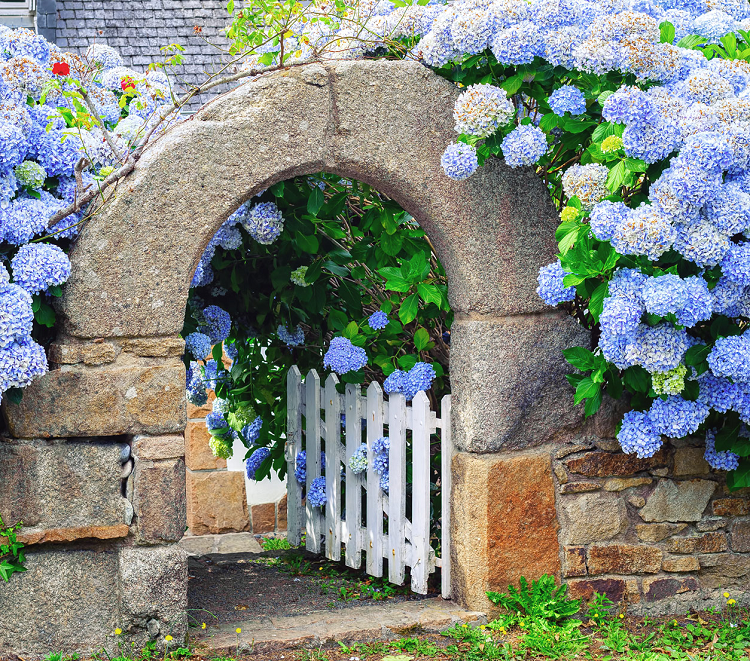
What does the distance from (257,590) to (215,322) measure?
134cm

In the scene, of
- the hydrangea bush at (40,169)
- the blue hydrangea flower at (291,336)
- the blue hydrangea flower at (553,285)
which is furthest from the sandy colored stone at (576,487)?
the hydrangea bush at (40,169)

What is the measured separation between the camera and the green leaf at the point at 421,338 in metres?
4.19

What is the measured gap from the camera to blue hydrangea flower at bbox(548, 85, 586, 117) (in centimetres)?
329

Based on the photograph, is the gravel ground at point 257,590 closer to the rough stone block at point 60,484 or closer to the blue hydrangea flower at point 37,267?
the rough stone block at point 60,484

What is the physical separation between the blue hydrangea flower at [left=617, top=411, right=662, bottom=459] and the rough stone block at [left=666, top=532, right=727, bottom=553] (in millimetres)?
581

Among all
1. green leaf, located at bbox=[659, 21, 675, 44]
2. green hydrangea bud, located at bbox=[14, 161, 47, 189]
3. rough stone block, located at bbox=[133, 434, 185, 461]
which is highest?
green leaf, located at bbox=[659, 21, 675, 44]

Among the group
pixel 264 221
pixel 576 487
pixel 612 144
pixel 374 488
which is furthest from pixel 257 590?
pixel 612 144

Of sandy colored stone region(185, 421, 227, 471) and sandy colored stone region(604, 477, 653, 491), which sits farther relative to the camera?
sandy colored stone region(185, 421, 227, 471)

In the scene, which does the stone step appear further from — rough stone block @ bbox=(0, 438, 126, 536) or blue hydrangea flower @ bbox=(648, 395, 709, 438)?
blue hydrangea flower @ bbox=(648, 395, 709, 438)

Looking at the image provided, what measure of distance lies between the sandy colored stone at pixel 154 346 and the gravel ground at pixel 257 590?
1213mm

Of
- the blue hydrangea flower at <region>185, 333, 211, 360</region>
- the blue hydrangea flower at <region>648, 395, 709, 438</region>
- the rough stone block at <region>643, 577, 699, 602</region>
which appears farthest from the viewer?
the blue hydrangea flower at <region>185, 333, 211, 360</region>

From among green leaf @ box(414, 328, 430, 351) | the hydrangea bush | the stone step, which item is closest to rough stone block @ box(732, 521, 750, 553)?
the stone step

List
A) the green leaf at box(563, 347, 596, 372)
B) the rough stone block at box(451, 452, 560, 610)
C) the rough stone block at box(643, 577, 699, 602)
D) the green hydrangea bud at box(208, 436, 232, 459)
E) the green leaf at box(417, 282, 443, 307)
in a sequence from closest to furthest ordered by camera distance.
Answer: the green leaf at box(563, 347, 596, 372) < the rough stone block at box(451, 452, 560, 610) < the green leaf at box(417, 282, 443, 307) < the rough stone block at box(643, 577, 699, 602) < the green hydrangea bud at box(208, 436, 232, 459)

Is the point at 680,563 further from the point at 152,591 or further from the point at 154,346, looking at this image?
the point at 154,346
